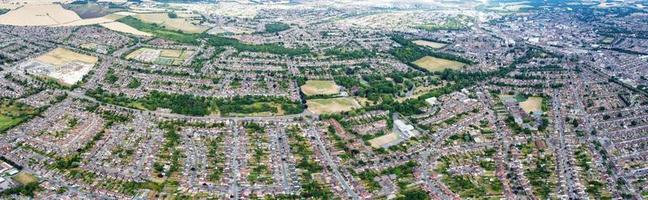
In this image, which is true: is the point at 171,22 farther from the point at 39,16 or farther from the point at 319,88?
the point at 319,88

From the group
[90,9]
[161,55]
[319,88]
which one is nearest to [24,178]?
[319,88]

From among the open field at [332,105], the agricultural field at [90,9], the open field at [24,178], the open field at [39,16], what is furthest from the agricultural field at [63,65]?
the open field at [332,105]

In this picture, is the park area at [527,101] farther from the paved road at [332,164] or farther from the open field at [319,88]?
the paved road at [332,164]

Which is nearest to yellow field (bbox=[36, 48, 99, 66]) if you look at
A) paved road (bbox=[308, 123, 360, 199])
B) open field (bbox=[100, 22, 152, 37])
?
open field (bbox=[100, 22, 152, 37])

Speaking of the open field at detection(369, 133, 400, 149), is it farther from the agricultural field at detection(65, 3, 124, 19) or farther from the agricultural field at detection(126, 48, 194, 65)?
the agricultural field at detection(65, 3, 124, 19)

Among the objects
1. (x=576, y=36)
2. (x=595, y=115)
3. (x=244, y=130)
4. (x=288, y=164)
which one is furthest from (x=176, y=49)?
(x=576, y=36)
